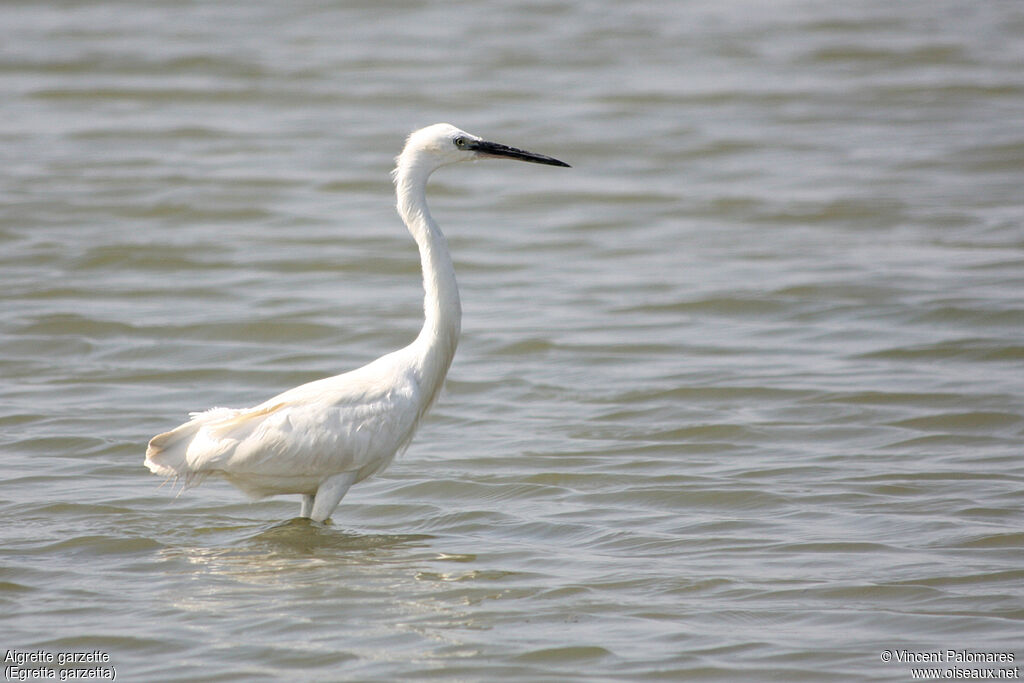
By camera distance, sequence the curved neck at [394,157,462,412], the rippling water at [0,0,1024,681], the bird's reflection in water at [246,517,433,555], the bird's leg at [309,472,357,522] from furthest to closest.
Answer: the curved neck at [394,157,462,412] < the bird's leg at [309,472,357,522] < the bird's reflection in water at [246,517,433,555] < the rippling water at [0,0,1024,681]

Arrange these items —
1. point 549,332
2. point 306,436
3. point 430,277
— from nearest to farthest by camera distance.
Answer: point 306,436 → point 430,277 → point 549,332

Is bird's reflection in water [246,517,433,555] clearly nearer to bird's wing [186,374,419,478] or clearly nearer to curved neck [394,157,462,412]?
bird's wing [186,374,419,478]

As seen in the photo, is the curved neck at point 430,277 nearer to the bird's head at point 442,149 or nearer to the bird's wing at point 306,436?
the bird's head at point 442,149

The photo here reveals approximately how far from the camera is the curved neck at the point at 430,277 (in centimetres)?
716

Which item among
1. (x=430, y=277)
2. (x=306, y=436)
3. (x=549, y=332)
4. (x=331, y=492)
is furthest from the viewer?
(x=549, y=332)

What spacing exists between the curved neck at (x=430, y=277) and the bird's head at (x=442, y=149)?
0.03m

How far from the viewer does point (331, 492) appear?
690 centimetres

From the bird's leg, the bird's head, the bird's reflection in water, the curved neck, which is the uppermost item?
the bird's head

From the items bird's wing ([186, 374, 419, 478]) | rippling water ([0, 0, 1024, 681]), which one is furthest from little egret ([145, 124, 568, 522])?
rippling water ([0, 0, 1024, 681])

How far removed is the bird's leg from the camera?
22.6 ft

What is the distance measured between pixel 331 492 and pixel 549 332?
13.5ft

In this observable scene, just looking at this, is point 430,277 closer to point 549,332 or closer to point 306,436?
point 306,436

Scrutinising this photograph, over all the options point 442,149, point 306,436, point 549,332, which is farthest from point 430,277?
point 549,332

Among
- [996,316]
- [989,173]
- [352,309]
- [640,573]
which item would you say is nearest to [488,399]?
[352,309]
